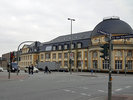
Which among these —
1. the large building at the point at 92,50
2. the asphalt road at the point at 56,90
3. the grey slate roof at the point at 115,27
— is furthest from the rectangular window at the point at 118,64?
the asphalt road at the point at 56,90

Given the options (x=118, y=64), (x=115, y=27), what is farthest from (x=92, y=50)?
(x=115, y=27)

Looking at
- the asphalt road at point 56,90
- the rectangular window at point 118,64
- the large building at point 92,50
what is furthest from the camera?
the rectangular window at point 118,64

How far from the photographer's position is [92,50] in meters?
63.5

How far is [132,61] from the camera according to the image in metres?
59.1

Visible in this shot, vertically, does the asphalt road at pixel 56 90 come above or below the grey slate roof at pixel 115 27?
below

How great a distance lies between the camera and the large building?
5869cm

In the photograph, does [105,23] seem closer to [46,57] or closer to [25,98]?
[46,57]

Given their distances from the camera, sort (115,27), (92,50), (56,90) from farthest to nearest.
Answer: (92,50)
(115,27)
(56,90)

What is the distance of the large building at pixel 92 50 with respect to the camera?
193 ft

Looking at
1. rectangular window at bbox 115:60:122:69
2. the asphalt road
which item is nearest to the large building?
rectangular window at bbox 115:60:122:69

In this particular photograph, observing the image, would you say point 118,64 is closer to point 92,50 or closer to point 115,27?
point 92,50

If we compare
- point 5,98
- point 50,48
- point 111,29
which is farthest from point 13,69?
point 5,98

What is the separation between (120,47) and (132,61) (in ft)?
16.0

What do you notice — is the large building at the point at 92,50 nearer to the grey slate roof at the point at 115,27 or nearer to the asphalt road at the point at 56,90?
the grey slate roof at the point at 115,27
